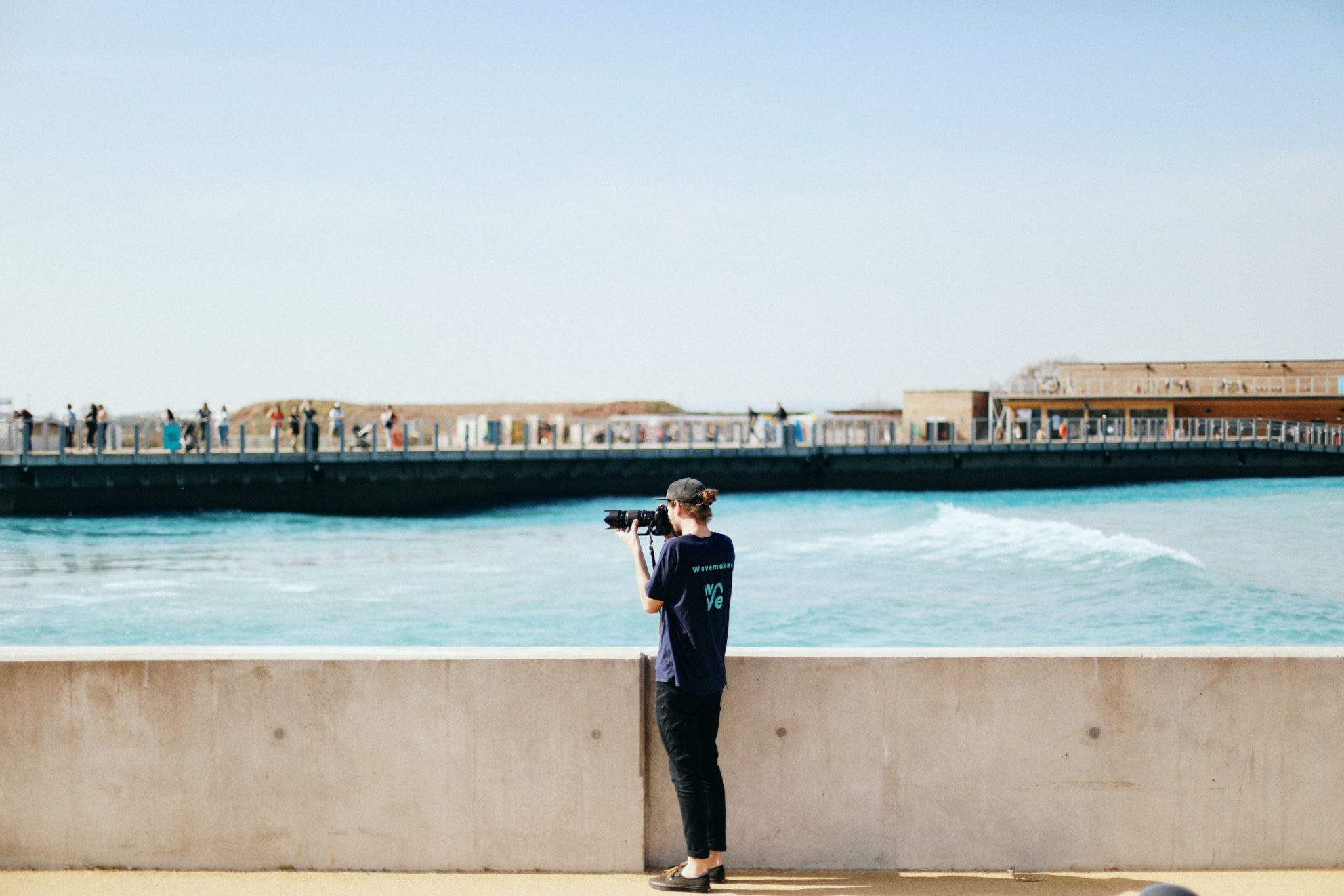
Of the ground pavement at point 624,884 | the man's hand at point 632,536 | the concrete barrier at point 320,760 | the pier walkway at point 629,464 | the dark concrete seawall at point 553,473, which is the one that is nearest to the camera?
the ground pavement at point 624,884

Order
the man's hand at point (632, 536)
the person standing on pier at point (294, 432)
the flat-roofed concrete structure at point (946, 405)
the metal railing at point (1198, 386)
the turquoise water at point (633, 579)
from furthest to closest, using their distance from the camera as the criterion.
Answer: the metal railing at point (1198, 386) → the flat-roofed concrete structure at point (946, 405) → the person standing on pier at point (294, 432) → the turquoise water at point (633, 579) → the man's hand at point (632, 536)

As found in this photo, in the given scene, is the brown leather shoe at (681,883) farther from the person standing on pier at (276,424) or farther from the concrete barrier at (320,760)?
the person standing on pier at (276,424)

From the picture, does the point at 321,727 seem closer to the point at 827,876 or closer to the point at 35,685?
the point at 35,685

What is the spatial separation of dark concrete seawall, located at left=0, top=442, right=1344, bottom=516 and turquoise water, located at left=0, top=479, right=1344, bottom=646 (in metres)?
1.03

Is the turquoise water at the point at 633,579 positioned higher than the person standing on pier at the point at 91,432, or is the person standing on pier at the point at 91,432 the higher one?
the person standing on pier at the point at 91,432

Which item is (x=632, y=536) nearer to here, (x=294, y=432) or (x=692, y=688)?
(x=692, y=688)

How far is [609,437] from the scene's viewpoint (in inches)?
2244

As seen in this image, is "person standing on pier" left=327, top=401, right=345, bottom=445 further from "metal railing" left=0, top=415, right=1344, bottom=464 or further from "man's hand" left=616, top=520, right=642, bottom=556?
"man's hand" left=616, top=520, right=642, bottom=556

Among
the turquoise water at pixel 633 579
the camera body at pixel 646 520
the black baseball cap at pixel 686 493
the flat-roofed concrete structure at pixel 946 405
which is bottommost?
the turquoise water at pixel 633 579

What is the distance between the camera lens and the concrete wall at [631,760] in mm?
4504

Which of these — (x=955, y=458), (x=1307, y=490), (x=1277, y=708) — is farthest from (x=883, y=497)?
(x=1277, y=708)

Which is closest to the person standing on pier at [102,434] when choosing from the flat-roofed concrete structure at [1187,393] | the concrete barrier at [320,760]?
the concrete barrier at [320,760]

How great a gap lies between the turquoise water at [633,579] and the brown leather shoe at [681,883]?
15.4 m

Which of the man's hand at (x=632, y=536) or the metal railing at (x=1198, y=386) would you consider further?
the metal railing at (x=1198, y=386)
